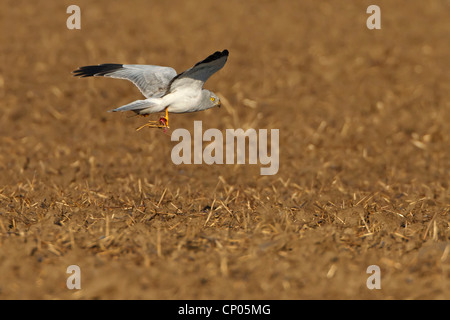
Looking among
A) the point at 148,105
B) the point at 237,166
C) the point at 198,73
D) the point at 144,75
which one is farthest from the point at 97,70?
the point at 237,166

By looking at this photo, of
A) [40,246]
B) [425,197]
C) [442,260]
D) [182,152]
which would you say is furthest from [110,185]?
[442,260]

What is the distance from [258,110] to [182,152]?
7.26ft

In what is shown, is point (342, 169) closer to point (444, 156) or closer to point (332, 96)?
point (444, 156)

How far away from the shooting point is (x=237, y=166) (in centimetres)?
1159

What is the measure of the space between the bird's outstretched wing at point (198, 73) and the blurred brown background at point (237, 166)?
5.15 ft

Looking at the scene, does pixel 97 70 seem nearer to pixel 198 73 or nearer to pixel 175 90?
pixel 175 90

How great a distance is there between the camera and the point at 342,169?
11.6 meters

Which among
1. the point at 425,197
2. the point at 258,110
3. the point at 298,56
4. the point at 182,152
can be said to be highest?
the point at 298,56

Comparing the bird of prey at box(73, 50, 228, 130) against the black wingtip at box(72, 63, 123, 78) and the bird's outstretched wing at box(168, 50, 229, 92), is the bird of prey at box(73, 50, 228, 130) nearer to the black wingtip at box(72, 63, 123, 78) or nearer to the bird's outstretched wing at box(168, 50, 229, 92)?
the bird's outstretched wing at box(168, 50, 229, 92)

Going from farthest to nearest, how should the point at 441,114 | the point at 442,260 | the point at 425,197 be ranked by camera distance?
1. the point at 441,114
2. the point at 425,197
3. the point at 442,260

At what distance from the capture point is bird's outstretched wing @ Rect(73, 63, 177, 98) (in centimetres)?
791

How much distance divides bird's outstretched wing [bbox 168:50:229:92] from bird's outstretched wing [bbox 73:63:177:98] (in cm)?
24

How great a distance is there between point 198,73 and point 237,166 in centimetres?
441

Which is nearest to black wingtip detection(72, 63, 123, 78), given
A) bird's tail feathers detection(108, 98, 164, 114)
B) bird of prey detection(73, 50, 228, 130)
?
bird of prey detection(73, 50, 228, 130)
